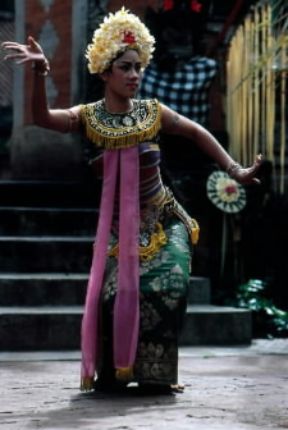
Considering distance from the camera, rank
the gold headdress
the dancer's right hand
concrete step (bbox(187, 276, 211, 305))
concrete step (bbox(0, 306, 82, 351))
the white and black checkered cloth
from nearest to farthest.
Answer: the dancer's right hand, the gold headdress, concrete step (bbox(0, 306, 82, 351)), concrete step (bbox(187, 276, 211, 305)), the white and black checkered cloth

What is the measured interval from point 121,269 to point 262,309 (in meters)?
3.83

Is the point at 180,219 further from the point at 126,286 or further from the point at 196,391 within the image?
the point at 196,391

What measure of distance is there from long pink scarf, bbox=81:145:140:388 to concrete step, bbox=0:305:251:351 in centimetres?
227

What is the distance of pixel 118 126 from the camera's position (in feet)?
17.8

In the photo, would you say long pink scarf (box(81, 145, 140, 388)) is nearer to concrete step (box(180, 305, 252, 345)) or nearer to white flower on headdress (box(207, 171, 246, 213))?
concrete step (box(180, 305, 252, 345))

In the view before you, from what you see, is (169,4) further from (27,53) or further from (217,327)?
(27,53)

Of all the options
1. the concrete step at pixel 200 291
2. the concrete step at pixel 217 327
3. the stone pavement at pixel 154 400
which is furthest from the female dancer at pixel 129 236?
the concrete step at pixel 200 291

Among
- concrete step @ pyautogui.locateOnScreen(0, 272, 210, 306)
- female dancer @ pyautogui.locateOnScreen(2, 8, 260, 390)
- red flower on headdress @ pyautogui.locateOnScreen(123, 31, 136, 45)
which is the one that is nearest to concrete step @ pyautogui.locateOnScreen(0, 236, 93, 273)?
concrete step @ pyautogui.locateOnScreen(0, 272, 210, 306)

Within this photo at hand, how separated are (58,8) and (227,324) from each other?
15.0 ft

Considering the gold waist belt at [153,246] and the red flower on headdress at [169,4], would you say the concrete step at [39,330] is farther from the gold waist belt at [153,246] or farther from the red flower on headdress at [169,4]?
the red flower on headdress at [169,4]

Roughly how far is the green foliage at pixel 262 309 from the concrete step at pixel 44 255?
4.43 feet

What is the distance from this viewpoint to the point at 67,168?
11195 millimetres

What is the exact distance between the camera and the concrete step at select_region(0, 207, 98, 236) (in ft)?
31.8

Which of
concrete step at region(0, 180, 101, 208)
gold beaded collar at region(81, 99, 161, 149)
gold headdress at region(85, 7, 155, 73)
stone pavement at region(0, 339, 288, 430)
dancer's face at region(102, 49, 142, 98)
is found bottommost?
stone pavement at region(0, 339, 288, 430)
